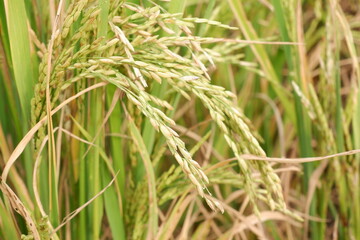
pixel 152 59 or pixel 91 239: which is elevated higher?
pixel 152 59

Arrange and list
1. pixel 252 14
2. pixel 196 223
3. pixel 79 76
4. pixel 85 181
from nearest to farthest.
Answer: pixel 79 76 → pixel 85 181 → pixel 196 223 → pixel 252 14

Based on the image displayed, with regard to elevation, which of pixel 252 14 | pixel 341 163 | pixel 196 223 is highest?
pixel 252 14

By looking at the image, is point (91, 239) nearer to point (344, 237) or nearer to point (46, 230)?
point (46, 230)

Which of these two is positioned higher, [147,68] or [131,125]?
[147,68]

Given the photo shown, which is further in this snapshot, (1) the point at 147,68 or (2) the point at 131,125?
(2) the point at 131,125

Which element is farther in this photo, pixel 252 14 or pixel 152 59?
pixel 252 14

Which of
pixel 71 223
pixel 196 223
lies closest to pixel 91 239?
pixel 71 223

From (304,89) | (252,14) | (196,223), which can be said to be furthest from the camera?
(252,14)
